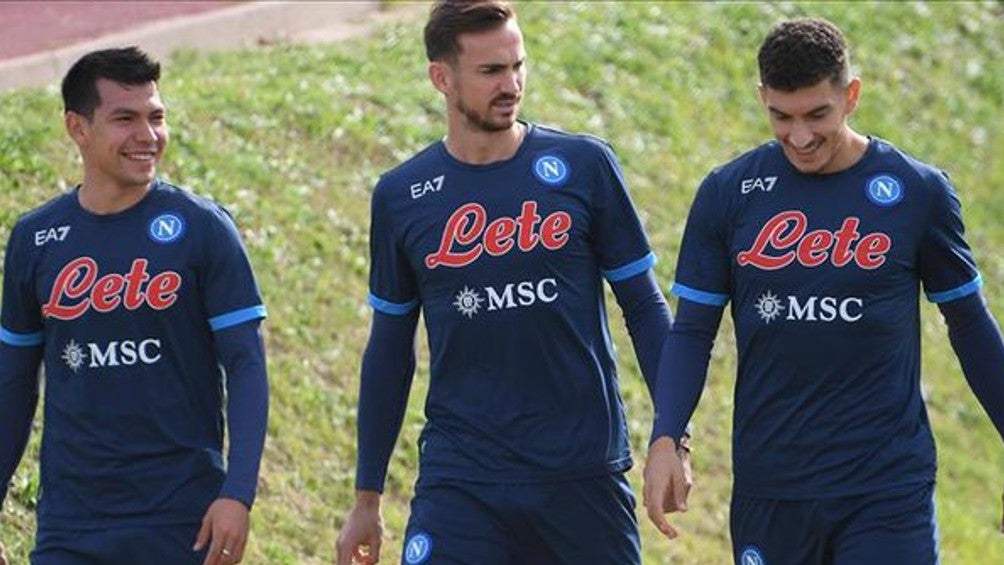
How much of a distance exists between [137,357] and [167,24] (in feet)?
35.5

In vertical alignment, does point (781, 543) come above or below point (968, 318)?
below

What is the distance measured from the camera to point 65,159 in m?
14.2

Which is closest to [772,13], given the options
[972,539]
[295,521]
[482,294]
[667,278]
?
[667,278]

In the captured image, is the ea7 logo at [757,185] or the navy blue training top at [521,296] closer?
the ea7 logo at [757,185]

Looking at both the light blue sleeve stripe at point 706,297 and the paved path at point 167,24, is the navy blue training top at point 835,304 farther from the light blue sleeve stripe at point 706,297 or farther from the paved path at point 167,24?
the paved path at point 167,24

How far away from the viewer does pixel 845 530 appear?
791 centimetres

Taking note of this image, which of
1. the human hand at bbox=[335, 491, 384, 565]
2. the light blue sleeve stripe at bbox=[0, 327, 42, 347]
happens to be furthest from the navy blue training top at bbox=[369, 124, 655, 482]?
the light blue sleeve stripe at bbox=[0, 327, 42, 347]

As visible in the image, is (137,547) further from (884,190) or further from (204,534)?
(884,190)

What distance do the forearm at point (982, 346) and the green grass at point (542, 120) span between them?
13.6ft

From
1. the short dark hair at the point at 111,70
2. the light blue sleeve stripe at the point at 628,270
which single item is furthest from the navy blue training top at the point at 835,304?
the short dark hair at the point at 111,70

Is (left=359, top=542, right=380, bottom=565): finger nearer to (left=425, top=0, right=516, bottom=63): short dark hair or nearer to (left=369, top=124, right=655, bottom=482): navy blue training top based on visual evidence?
(left=369, top=124, right=655, bottom=482): navy blue training top

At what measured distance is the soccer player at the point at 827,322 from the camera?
788cm

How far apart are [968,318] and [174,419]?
2381 millimetres

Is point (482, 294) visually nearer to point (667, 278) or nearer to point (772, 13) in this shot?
point (667, 278)
